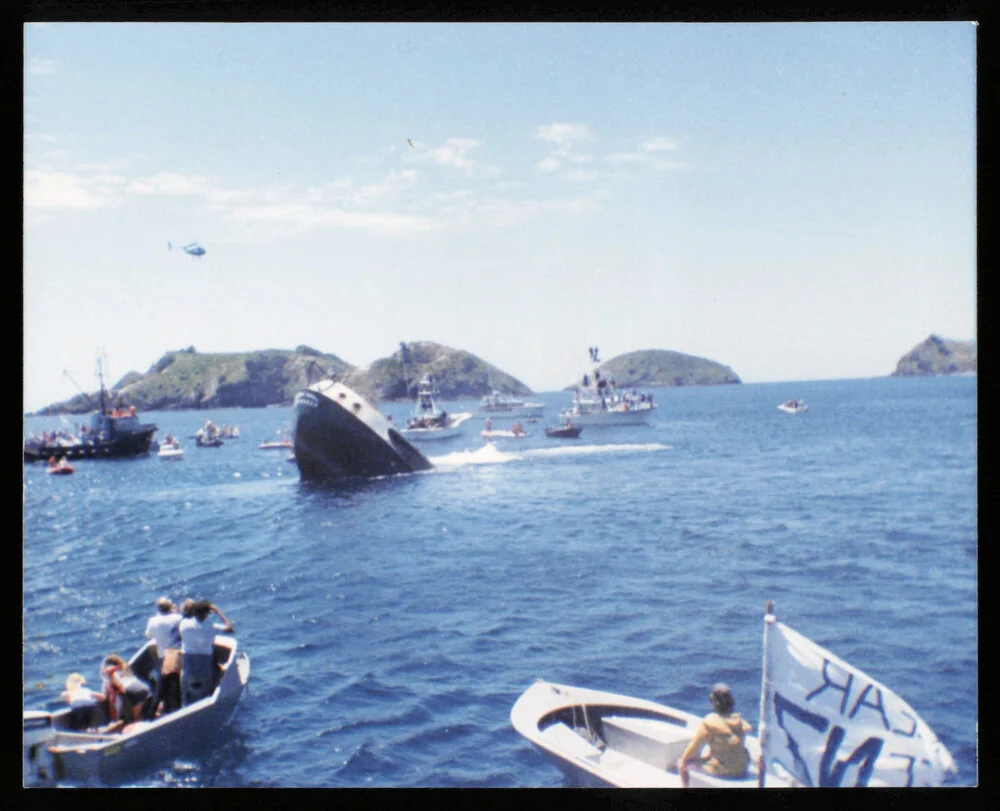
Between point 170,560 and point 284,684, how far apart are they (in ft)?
40.0

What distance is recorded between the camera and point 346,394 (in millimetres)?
32688

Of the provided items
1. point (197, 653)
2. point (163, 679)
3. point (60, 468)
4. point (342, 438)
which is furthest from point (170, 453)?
point (197, 653)

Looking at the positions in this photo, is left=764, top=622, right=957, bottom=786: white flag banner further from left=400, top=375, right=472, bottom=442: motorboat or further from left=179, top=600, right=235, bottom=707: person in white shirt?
left=400, top=375, right=472, bottom=442: motorboat

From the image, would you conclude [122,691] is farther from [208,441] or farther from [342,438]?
[208,441]

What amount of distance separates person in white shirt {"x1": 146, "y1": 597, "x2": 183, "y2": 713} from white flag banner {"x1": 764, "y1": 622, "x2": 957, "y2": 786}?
677 centimetres

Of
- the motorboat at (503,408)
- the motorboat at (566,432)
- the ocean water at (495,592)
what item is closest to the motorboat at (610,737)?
the ocean water at (495,592)

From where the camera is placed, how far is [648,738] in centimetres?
857

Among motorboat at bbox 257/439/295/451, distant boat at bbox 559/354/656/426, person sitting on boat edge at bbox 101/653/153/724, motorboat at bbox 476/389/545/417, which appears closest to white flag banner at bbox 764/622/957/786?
person sitting on boat edge at bbox 101/653/153/724

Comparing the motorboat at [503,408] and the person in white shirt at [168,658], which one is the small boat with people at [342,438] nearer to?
the person in white shirt at [168,658]

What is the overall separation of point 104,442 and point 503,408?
153 ft

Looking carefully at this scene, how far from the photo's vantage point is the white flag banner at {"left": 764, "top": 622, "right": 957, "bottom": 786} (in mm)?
6000

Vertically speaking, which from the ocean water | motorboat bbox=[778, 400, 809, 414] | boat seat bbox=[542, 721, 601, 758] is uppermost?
motorboat bbox=[778, 400, 809, 414]
